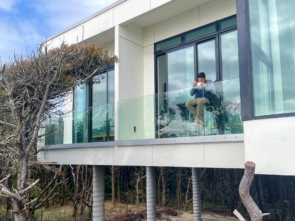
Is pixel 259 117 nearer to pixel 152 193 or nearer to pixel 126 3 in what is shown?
pixel 152 193

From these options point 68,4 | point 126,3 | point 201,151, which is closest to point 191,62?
point 126,3

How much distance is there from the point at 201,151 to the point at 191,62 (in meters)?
3.36

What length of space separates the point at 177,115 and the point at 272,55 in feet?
8.05

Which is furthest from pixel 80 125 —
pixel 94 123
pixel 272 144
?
pixel 272 144

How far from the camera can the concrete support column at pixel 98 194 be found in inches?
333

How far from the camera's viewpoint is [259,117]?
438cm

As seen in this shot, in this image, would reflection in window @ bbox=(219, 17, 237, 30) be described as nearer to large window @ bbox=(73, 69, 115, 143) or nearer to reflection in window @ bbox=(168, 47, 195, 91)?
reflection in window @ bbox=(168, 47, 195, 91)

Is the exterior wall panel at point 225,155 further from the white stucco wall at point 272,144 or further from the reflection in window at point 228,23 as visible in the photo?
the reflection in window at point 228,23

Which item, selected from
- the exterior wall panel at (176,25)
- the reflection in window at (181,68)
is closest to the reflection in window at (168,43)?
the exterior wall panel at (176,25)

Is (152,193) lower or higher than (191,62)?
lower

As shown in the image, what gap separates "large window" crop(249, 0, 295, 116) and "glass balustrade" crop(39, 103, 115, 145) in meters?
4.38

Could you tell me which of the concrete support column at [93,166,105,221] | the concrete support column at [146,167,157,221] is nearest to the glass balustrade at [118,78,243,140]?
the concrete support column at [146,167,157,221]

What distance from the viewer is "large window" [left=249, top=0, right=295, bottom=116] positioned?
4199 millimetres

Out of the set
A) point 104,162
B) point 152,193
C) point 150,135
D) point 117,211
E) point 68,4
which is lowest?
point 117,211
